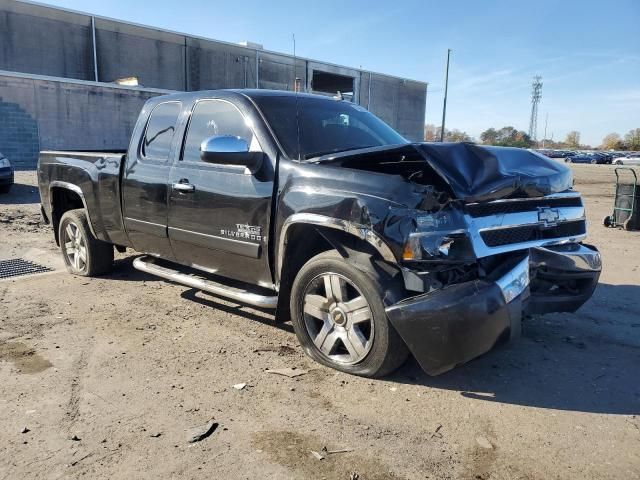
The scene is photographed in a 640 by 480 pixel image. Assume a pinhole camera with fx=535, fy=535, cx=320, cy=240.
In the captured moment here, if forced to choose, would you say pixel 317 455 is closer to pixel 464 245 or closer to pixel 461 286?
pixel 461 286

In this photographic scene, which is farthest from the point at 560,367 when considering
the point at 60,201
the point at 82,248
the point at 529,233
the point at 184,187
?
the point at 60,201

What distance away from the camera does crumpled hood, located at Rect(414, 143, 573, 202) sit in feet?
10.8

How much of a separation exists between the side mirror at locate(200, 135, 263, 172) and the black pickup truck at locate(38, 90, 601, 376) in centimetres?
1

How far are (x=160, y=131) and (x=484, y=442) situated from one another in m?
4.00

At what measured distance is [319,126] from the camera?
457 centimetres

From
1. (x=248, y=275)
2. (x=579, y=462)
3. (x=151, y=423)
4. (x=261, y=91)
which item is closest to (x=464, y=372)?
(x=579, y=462)

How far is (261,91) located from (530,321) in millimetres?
3201

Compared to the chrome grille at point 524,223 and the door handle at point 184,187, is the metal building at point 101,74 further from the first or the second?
the chrome grille at point 524,223

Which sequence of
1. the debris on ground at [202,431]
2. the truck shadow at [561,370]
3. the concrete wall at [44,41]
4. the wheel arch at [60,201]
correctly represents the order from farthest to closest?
the concrete wall at [44,41] → the wheel arch at [60,201] → the truck shadow at [561,370] → the debris on ground at [202,431]

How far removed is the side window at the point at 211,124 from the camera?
176 inches

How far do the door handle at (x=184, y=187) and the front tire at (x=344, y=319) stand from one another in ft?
4.67

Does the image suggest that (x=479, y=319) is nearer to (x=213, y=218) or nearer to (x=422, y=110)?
(x=213, y=218)

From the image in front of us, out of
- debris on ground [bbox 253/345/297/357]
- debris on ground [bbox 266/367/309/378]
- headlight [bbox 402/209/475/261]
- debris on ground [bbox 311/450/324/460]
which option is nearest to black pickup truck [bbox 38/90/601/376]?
headlight [bbox 402/209/475/261]

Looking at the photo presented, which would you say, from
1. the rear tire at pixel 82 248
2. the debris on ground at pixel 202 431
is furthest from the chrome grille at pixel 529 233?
the rear tire at pixel 82 248
